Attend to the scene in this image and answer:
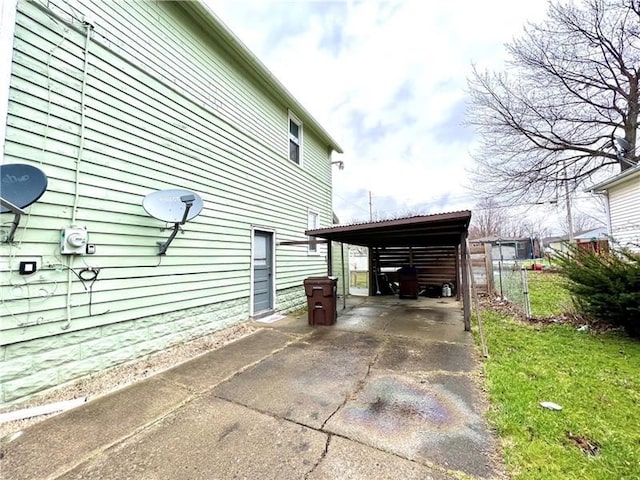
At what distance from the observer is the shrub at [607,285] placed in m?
4.35

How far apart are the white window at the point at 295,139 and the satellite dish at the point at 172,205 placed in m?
4.41

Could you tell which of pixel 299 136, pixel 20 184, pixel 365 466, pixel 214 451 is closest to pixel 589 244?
pixel 299 136

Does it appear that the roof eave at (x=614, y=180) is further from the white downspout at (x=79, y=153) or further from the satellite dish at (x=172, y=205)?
the white downspout at (x=79, y=153)

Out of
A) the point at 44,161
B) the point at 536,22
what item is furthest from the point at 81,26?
the point at 536,22

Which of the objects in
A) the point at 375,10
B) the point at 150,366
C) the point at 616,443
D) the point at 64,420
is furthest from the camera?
the point at 375,10

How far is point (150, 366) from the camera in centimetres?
378

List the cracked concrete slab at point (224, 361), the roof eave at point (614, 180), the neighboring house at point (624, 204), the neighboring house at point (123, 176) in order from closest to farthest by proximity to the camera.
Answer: the neighboring house at point (123, 176) < the cracked concrete slab at point (224, 361) < the roof eave at point (614, 180) < the neighboring house at point (624, 204)

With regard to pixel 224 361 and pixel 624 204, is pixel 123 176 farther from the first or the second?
pixel 624 204

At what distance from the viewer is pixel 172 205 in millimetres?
4102

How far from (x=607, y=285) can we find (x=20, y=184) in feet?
26.2

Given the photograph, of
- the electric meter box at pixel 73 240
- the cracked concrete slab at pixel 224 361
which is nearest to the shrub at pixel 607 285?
the cracked concrete slab at pixel 224 361

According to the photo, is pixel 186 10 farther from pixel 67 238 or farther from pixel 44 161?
pixel 67 238

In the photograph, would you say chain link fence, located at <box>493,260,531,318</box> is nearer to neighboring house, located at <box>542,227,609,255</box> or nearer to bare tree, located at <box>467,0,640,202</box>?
neighboring house, located at <box>542,227,609,255</box>

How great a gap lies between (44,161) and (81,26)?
1.83 m
